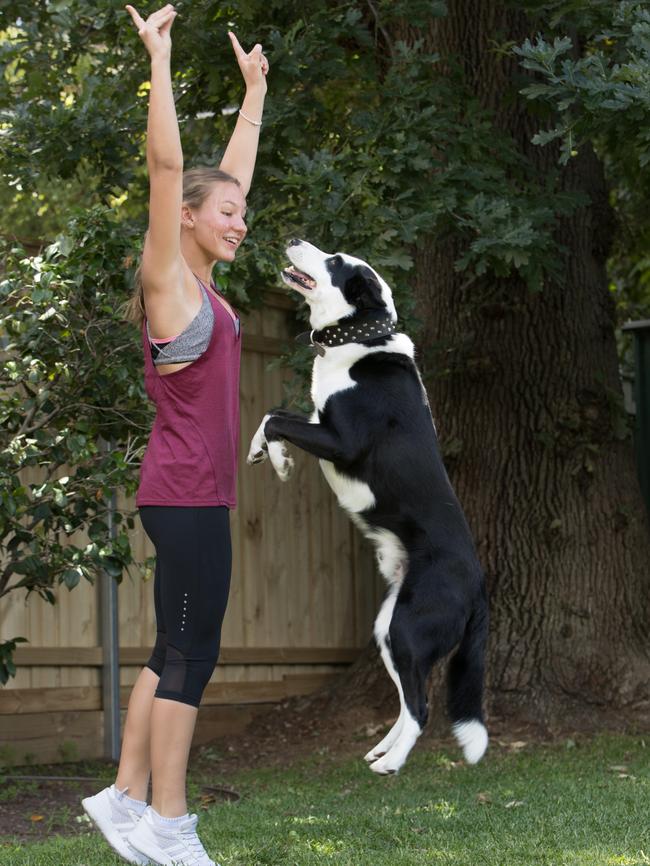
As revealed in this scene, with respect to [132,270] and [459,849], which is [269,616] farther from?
[459,849]

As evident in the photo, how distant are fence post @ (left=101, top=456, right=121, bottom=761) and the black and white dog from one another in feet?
9.67

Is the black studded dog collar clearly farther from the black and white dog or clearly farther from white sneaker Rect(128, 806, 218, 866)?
white sneaker Rect(128, 806, 218, 866)

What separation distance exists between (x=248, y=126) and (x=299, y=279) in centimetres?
47

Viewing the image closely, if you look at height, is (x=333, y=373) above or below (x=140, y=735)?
above

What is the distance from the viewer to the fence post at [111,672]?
20.4ft

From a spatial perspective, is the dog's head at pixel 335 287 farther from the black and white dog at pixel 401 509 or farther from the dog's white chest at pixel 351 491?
the dog's white chest at pixel 351 491

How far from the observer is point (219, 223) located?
3.23m

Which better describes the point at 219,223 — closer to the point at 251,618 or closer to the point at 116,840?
the point at 116,840

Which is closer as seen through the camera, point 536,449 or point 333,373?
point 333,373

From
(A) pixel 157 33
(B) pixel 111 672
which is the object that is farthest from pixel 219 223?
(B) pixel 111 672

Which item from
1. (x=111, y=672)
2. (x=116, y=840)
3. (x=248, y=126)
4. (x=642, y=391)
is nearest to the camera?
(x=116, y=840)

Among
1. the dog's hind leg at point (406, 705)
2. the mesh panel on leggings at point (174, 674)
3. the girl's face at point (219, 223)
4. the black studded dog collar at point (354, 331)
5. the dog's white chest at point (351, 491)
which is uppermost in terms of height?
the girl's face at point (219, 223)

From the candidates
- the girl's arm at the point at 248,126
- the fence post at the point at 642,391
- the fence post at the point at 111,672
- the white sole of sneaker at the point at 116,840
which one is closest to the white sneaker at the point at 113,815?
the white sole of sneaker at the point at 116,840

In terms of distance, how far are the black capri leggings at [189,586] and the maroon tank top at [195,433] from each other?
0.13ft
